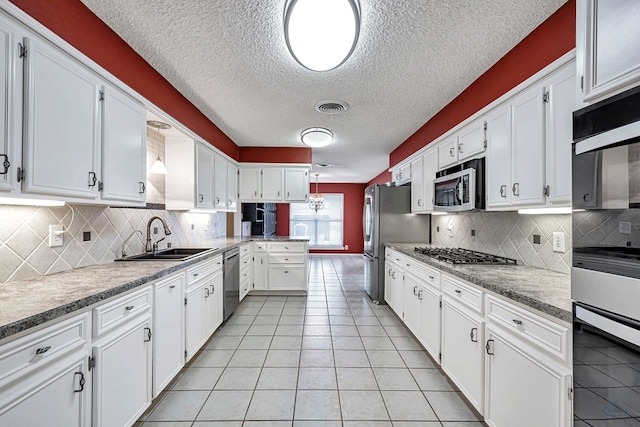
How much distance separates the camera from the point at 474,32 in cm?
186

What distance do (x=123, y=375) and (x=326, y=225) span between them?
8593 mm

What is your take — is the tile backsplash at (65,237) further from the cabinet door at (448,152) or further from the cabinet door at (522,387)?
the cabinet door at (448,152)

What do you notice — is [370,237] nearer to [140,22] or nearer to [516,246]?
[516,246]

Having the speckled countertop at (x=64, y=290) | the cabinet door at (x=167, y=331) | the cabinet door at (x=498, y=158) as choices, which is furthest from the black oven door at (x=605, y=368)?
the cabinet door at (x=167, y=331)

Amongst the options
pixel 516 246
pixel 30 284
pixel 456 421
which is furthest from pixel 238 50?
pixel 456 421

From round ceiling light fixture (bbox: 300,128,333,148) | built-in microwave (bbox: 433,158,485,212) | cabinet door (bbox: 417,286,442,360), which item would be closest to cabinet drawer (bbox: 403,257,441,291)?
cabinet door (bbox: 417,286,442,360)

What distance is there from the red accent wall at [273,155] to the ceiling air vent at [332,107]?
5.86 feet

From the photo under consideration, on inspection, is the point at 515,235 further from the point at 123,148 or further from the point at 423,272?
the point at 123,148

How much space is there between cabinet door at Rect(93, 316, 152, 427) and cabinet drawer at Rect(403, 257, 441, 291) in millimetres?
2116

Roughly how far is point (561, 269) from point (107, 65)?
10.6ft

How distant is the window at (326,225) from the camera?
987 centimetres

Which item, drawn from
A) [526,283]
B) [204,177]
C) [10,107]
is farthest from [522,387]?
[204,177]

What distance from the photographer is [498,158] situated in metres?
2.10

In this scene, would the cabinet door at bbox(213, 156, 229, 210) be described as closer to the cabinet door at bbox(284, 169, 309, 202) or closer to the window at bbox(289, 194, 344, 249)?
the cabinet door at bbox(284, 169, 309, 202)
